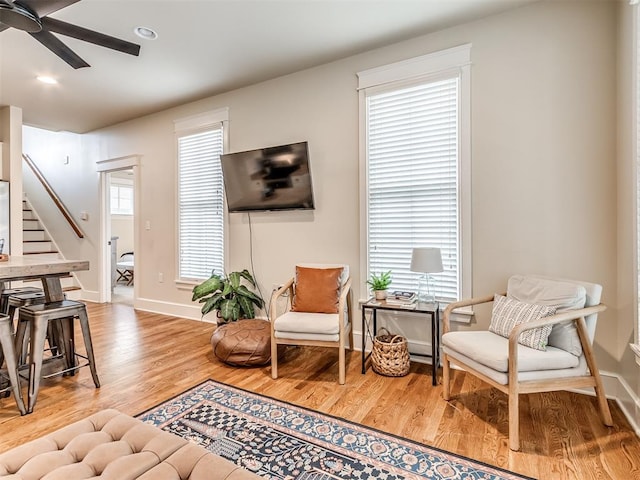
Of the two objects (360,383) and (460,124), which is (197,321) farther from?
(460,124)

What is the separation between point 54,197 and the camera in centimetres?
607

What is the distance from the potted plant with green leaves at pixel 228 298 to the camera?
143 inches

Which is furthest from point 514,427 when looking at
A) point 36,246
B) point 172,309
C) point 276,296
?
point 36,246

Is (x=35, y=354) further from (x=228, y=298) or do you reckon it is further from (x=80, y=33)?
(x=80, y=33)

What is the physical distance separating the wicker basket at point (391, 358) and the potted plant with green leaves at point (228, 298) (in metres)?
1.49

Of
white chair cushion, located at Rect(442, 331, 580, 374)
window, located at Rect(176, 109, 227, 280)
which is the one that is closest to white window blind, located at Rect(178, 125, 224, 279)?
window, located at Rect(176, 109, 227, 280)

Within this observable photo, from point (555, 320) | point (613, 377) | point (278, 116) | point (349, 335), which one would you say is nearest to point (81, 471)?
point (555, 320)

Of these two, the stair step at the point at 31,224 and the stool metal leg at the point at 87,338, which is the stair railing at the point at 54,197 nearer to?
the stair step at the point at 31,224

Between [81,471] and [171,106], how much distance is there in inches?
178

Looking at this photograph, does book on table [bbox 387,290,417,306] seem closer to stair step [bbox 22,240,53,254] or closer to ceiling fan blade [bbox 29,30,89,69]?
ceiling fan blade [bbox 29,30,89,69]

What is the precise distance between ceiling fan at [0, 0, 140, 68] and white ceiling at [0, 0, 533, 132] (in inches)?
13.9

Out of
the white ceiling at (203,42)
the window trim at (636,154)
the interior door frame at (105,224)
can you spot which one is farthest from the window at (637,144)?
Answer: the interior door frame at (105,224)

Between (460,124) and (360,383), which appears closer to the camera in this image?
(360,383)

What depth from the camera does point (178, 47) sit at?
3.17 m
